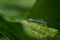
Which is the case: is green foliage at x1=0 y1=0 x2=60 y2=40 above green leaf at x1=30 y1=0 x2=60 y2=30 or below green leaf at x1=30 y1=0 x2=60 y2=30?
below

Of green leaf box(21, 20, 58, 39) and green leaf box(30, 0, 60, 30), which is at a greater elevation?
green leaf box(30, 0, 60, 30)

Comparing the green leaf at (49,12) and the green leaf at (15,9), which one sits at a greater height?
Answer: the green leaf at (49,12)

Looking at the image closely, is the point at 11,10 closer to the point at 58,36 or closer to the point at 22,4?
the point at 22,4

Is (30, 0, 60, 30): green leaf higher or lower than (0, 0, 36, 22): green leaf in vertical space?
higher

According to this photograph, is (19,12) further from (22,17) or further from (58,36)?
(58,36)

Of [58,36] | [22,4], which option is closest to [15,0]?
[22,4]

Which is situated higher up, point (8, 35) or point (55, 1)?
point (55, 1)

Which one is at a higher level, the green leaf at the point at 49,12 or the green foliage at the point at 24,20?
the green leaf at the point at 49,12

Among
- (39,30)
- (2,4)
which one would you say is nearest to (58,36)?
(39,30)

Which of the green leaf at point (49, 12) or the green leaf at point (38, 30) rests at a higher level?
the green leaf at point (49, 12)
